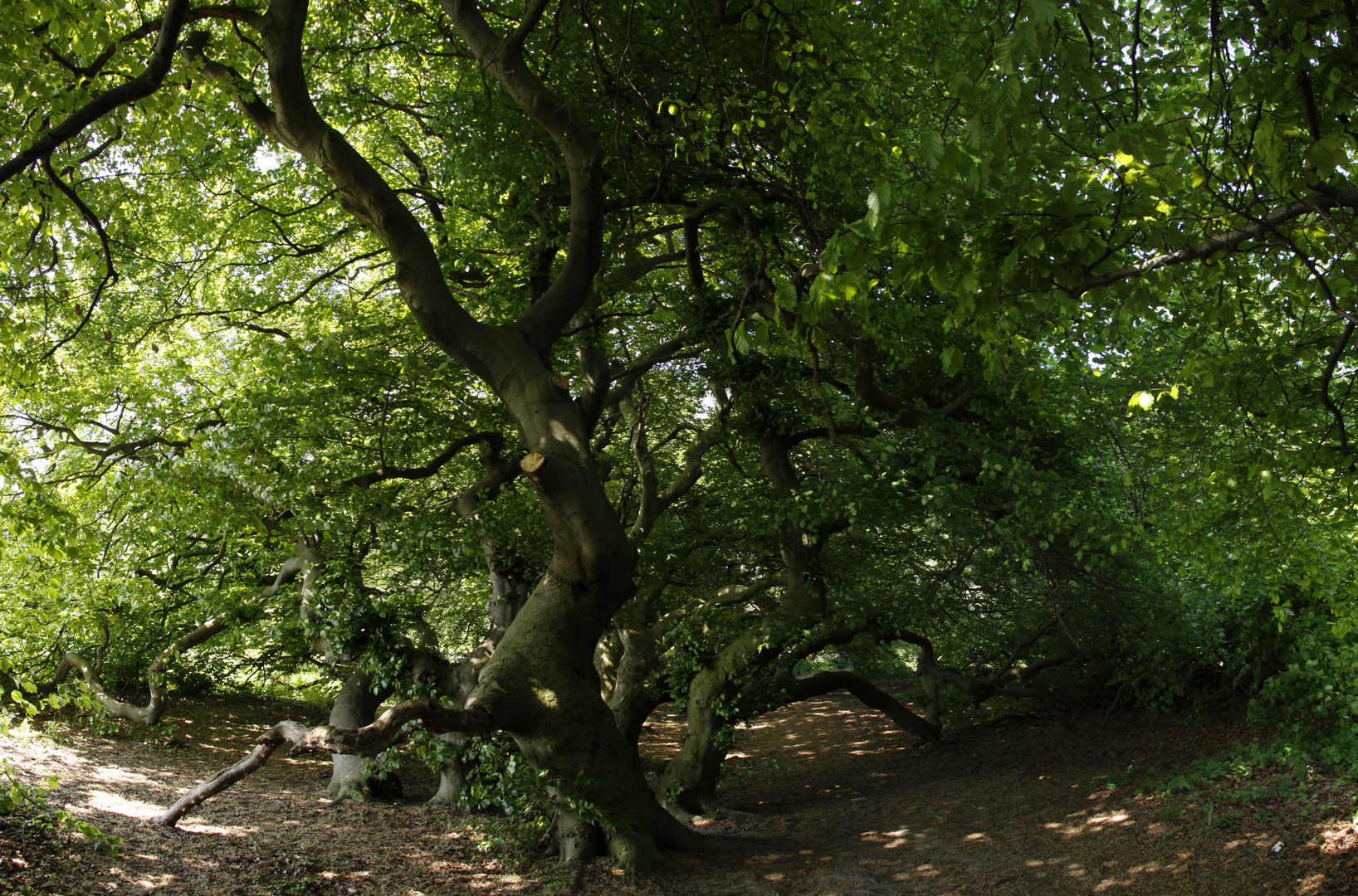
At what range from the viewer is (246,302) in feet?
35.6

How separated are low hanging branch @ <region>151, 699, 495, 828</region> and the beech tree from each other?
0.03 meters

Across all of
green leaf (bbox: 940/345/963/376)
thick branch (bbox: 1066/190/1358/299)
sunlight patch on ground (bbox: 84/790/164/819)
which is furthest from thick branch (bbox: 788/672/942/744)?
thick branch (bbox: 1066/190/1358/299)

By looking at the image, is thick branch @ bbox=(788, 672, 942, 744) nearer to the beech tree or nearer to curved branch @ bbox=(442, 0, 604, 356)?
the beech tree

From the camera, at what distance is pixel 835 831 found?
28.3 ft

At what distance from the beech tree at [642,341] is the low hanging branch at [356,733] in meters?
0.03

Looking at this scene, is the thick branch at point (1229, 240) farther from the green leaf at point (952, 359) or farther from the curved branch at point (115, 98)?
the curved branch at point (115, 98)

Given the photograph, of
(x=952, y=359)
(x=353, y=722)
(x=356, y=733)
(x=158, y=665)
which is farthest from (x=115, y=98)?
(x=158, y=665)

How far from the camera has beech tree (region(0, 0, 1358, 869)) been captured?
3.53m

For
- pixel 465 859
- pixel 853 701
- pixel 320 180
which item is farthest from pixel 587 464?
pixel 853 701

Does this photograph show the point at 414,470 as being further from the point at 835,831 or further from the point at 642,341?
the point at 835,831

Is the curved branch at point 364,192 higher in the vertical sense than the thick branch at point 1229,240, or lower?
higher

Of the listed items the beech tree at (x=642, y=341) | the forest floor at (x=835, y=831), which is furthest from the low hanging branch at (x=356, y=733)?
the forest floor at (x=835, y=831)

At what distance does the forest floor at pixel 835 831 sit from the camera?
233 inches

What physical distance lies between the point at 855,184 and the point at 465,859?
265 inches
